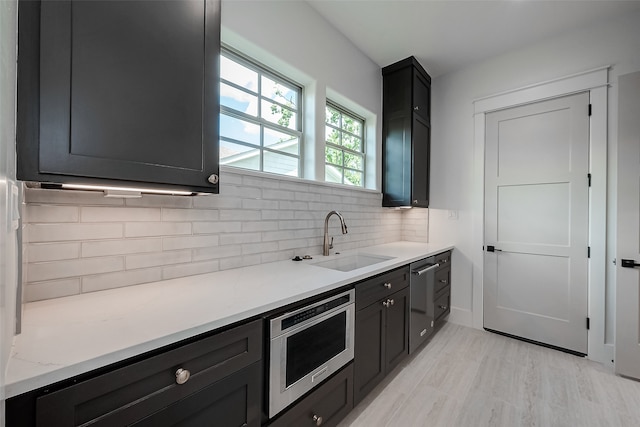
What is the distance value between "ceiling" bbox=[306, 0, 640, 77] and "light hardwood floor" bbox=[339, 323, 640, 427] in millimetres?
3050

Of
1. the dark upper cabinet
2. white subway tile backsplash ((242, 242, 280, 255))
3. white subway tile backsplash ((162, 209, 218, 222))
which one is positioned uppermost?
the dark upper cabinet

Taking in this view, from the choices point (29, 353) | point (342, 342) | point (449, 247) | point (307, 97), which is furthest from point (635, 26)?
point (29, 353)

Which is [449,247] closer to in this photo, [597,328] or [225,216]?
[597,328]

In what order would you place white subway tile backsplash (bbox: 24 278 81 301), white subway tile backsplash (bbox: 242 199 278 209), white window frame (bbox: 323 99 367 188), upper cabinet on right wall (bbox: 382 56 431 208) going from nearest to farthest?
white subway tile backsplash (bbox: 24 278 81 301), white subway tile backsplash (bbox: 242 199 278 209), white window frame (bbox: 323 99 367 188), upper cabinet on right wall (bbox: 382 56 431 208)

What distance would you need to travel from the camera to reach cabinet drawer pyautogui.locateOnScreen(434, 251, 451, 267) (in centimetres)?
274

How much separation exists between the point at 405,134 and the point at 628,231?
6.61ft

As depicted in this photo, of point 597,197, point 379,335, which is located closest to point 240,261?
point 379,335

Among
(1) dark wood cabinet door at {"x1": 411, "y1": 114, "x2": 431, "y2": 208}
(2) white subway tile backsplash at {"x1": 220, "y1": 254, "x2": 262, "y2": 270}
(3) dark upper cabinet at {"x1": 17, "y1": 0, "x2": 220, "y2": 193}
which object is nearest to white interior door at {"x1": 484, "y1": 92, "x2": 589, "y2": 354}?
(1) dark wood cabinet door at {"x1": 411, "y1": 114, "x2": 431, "y2": 208}

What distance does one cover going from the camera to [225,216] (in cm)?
164

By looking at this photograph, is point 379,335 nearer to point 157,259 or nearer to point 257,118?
point 157,259

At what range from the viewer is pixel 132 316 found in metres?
0.89

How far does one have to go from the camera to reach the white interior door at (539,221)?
2436mm

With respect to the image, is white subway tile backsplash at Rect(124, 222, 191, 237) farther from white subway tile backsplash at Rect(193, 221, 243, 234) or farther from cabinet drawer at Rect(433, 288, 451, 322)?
cabinet drawer at Rect(433, 288, 451, 322)

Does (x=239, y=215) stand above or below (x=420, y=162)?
below
